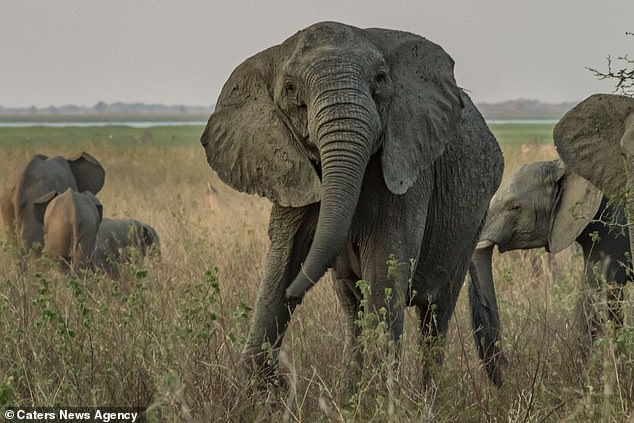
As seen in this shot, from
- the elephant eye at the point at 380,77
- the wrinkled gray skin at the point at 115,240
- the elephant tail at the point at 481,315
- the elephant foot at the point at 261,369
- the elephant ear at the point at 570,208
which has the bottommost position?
the wrinkled gray skin at the point at 115,240

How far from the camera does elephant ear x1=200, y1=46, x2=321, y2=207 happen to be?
19.3 feet

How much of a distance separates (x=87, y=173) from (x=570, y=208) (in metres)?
6.61

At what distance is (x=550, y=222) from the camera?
8922 millimetres

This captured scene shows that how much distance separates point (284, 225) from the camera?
20.0 ft

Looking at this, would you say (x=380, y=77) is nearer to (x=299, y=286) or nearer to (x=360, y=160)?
(x=360, y=160)

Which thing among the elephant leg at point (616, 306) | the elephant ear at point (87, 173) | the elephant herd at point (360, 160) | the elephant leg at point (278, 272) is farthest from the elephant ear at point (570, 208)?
the elephant ear at point (87, 173)

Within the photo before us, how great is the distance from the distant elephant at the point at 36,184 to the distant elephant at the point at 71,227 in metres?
0.42

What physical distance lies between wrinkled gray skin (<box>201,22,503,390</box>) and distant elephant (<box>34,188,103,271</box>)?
16.5ft

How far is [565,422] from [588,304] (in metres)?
3.29

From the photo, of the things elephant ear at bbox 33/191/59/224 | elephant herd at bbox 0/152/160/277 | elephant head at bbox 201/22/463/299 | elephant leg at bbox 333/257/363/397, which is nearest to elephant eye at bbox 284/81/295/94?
elephant head at bbox 201/22/463/299

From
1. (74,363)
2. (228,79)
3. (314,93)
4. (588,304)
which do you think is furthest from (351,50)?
(588,304)

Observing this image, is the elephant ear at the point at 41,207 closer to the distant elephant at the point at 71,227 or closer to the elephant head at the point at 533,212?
the distant elephant at the point at 71,227

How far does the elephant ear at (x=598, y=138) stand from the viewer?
20.8 feet

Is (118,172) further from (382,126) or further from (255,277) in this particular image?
(382,126)
